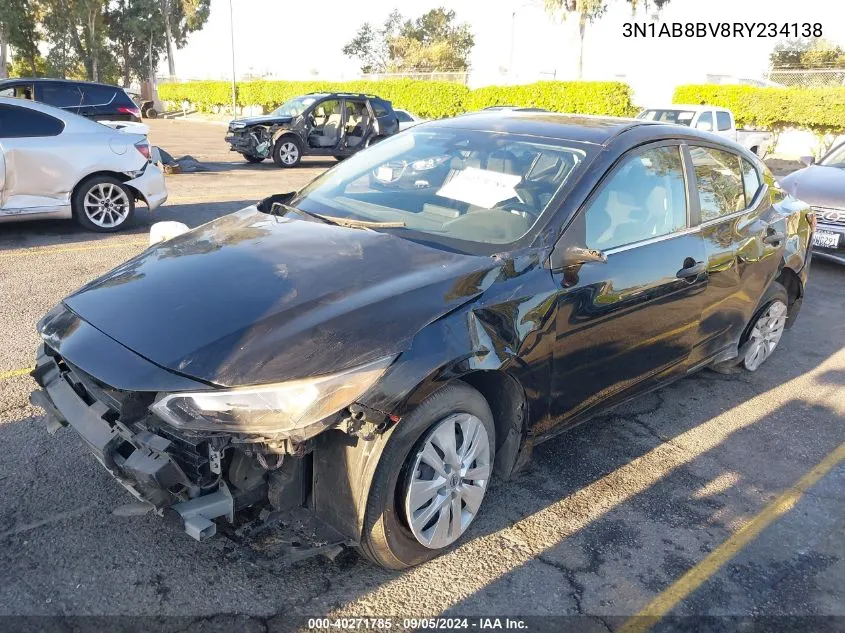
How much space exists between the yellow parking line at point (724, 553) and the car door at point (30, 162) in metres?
7.50

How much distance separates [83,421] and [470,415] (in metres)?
1.44

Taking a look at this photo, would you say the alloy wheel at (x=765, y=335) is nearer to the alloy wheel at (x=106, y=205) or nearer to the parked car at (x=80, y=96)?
the alloy wheel at (x=106, y=205)

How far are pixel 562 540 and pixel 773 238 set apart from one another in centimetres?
271

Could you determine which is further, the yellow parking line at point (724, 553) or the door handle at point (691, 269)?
the door handle at point (691, 269)

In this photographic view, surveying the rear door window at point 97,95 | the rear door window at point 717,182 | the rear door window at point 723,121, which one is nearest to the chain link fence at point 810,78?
the rear door window at point 723,121

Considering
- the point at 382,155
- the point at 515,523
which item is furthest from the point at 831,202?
the point at 515,523

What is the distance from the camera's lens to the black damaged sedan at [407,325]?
2266 mm

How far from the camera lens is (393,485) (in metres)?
2.43

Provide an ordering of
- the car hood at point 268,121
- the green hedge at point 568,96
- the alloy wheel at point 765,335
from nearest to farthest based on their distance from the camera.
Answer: the alloy wheel at point 765,335, the car hood at point 268,121, the green hedge at point 568,96

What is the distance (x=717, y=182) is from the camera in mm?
4113

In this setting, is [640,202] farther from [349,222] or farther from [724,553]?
[724,553]

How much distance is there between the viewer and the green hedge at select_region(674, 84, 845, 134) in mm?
20734

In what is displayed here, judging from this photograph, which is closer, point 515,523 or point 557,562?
point 557,562

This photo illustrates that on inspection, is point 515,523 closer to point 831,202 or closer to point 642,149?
point 642,149
